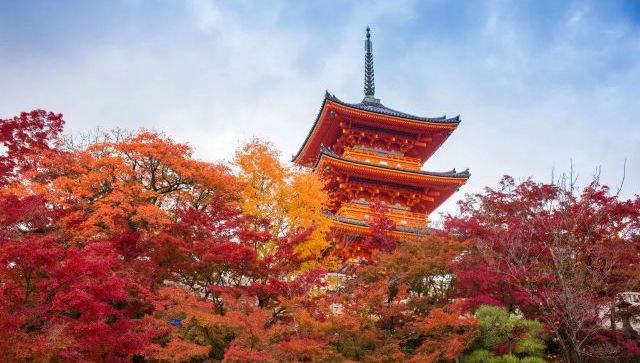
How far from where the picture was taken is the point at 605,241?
13508 millimetres

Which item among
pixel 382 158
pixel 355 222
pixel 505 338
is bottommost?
pixel 505 338

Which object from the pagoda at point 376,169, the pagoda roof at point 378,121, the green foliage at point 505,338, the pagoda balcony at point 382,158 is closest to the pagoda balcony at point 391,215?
the pagoda at point 376,169

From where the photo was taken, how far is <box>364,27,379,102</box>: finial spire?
28648 mm

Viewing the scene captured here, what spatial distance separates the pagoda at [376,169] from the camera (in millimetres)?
21641

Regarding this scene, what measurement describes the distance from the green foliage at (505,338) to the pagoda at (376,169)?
8419 mm

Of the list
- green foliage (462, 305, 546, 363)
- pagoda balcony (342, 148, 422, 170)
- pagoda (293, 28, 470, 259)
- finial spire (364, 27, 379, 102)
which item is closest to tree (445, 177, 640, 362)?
green foliage (462, 305, 546, 363)

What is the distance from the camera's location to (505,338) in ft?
39.0

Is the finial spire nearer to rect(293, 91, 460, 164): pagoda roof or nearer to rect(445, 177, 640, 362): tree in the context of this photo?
rect(293, 91, 460, 164): pagoda roof

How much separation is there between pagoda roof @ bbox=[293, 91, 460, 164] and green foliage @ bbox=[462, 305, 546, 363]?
12.5m

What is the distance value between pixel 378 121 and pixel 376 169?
2640mm

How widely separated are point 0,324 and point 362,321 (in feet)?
21.0

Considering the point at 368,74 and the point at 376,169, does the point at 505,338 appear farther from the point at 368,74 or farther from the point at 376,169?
the point at 368,74

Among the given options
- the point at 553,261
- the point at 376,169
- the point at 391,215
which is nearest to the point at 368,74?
the point at 376,169

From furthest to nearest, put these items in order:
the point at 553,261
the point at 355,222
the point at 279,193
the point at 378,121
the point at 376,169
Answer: the point at 378,121
the point at 376,169
the point at 355,222
the point at 279,193
the point at 553,261
